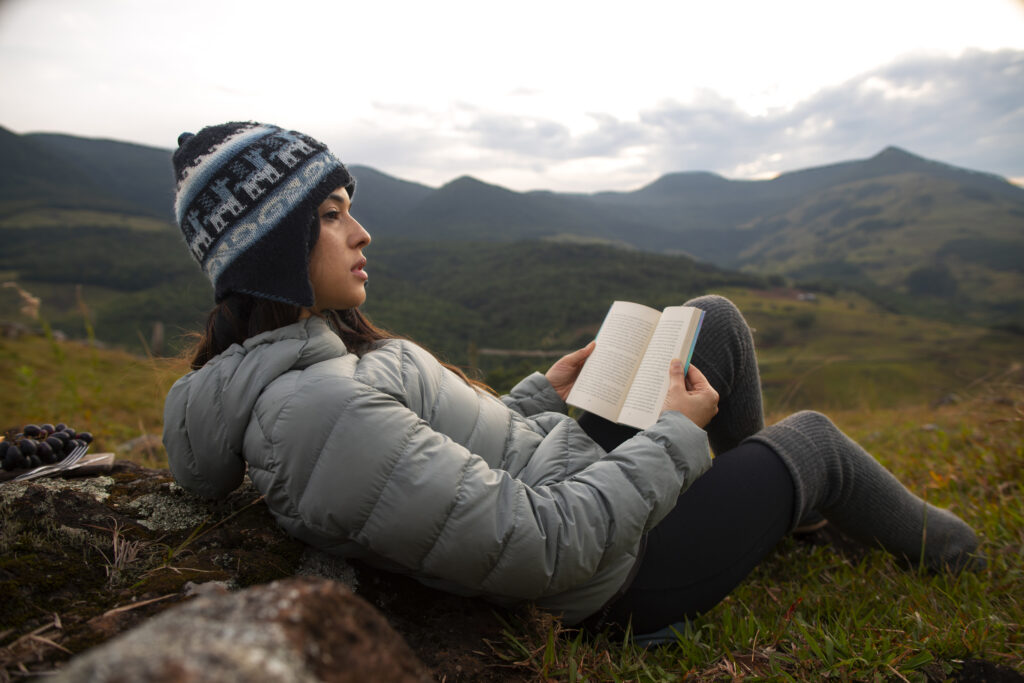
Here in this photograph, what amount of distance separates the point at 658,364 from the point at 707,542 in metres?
0.59

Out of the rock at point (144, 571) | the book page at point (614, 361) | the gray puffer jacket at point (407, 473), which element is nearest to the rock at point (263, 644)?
the rock at point (144, 571)

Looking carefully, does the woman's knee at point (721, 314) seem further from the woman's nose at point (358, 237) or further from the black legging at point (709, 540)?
the woman's nose at point (358, 237)

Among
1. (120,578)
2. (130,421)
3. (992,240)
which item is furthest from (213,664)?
(992,240)

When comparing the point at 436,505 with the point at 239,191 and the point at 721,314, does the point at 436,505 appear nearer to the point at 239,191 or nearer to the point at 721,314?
the point at 239,191

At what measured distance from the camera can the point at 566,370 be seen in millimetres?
2373

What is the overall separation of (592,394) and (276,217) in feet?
4.01

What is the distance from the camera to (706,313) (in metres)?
2.13

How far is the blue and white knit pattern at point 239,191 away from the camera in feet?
5.18

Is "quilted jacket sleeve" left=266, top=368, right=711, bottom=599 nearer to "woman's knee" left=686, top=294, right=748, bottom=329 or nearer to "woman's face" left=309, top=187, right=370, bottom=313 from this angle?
"woman's face" left=309, top=187, right=370, bottom=313

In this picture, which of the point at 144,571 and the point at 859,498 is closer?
→ the point at 144,571

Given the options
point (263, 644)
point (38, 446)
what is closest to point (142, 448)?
point (38, 446)

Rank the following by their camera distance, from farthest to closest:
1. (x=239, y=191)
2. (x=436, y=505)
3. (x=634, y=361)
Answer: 1. (x=634, y=361)
2. (x=239, y=191)
3. (x=436, y=505)

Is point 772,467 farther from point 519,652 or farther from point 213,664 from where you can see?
point 213,664

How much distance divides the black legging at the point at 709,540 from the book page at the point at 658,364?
28cm
